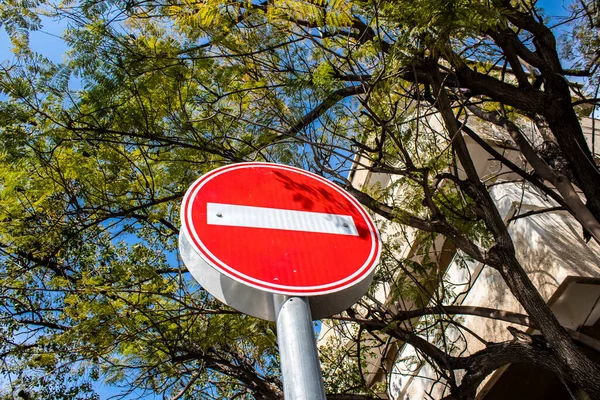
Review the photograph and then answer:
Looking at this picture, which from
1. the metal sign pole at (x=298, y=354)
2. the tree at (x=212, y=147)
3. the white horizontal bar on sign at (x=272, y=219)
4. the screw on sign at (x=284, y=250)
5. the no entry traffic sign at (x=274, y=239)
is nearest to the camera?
the metal sign pole at (x=298, y=354)

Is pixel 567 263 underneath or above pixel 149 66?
underneath

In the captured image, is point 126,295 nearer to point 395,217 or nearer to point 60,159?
point 60,159

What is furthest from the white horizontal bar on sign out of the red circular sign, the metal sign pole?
the metal sign pole

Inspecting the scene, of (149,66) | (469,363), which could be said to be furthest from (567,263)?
(149,66)

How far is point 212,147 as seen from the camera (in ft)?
15.7


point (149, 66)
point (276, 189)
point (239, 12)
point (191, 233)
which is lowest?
point (191, 233)

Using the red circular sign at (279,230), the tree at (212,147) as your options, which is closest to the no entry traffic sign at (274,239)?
the red circular sign at (279,230)

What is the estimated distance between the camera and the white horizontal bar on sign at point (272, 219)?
5.35 ft

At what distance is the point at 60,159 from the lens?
4.78m

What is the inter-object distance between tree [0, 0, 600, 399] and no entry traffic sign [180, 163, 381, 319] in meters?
1.95

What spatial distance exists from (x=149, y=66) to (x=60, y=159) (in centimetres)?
132

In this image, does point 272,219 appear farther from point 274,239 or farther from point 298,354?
point 298,354

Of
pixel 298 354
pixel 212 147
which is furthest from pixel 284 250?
pixel 212 147

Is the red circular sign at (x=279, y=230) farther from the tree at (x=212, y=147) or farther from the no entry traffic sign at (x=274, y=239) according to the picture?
the tree at (x=212, y=147)
